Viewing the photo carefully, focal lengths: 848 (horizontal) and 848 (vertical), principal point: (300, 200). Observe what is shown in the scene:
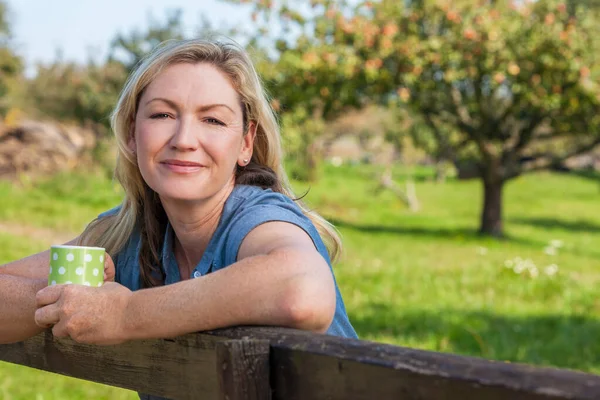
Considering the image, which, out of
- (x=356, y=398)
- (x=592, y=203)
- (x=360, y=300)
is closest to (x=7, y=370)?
(x=360, y=300)

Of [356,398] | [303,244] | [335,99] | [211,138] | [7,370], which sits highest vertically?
[335,99]

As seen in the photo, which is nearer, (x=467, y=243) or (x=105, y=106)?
(x=467, y=243)

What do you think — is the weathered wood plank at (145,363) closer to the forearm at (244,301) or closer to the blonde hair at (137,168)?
the forearm at (244,301)

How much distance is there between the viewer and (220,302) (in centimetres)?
159

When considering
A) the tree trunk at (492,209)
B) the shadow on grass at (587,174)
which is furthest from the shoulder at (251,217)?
the shadow on grass at (587,174)

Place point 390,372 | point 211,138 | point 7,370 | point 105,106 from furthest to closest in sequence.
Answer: point 105,106
point 7,370
point 211,138
point 390,372

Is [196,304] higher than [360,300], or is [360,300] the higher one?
[196,304]

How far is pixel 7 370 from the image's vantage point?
19.2 feet

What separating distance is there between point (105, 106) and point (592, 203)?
49.2ft

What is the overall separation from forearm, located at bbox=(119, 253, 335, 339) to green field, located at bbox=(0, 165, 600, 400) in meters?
1.02

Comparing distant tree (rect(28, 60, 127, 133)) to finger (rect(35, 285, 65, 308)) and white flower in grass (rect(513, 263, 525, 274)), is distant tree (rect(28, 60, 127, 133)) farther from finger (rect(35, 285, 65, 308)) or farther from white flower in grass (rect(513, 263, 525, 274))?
finger (rect(35, 285, 65, 308))

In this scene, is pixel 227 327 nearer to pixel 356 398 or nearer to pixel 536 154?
pixel 356 398

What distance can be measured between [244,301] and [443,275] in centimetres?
916

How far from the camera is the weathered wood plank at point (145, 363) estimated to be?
155 cm
